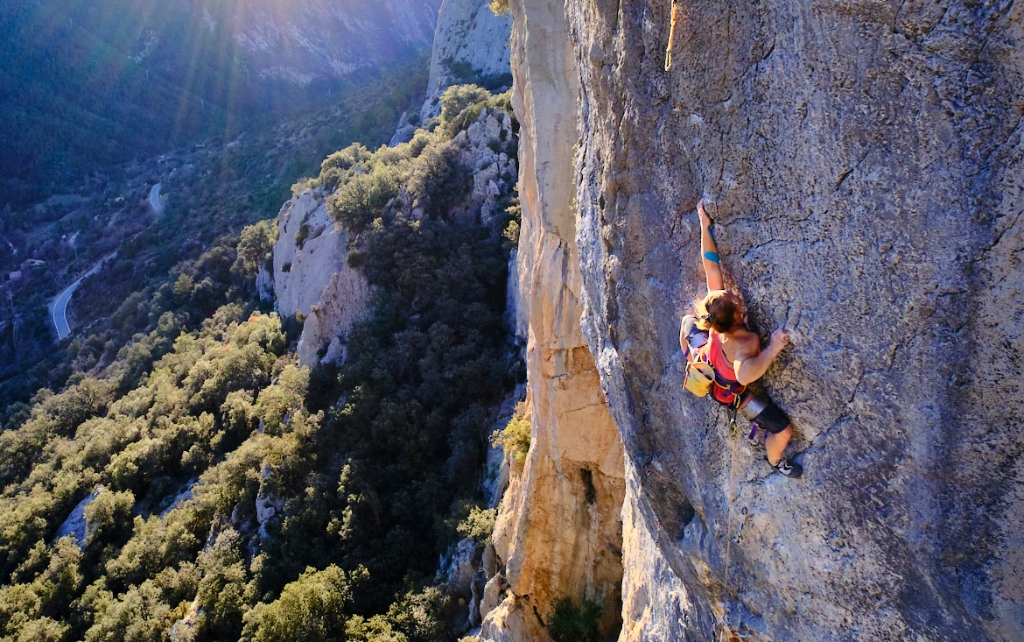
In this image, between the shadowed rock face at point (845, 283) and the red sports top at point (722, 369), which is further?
the red sports top at point (722, 369)

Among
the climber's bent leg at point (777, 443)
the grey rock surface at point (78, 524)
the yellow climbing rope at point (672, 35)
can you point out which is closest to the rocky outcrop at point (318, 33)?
the grey rock surface at point (78, 524)

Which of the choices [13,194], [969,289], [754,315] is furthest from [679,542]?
[13,194]

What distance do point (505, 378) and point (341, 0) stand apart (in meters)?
120

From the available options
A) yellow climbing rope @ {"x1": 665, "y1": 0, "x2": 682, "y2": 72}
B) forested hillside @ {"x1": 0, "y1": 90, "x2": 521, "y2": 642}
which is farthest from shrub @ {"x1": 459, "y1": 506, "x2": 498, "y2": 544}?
yellow climbing rope @ {"x1": 665, "y1": 0, "x2": 682, "y2": 72}

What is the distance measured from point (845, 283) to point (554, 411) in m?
8.01

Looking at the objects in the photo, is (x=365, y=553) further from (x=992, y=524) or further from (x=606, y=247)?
(x=992, y=524)

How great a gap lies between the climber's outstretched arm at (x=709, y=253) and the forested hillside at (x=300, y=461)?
15.5 metres

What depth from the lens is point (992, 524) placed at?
327 cm

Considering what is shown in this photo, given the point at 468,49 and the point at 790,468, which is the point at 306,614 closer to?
the point at 790,468

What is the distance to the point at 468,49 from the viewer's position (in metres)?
56.7

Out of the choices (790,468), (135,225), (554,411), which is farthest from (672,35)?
(135,225)

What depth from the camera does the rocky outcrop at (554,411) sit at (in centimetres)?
977

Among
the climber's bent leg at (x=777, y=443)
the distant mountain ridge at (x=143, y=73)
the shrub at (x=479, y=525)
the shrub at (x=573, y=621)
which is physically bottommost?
the shrub at (x=573, y=621)

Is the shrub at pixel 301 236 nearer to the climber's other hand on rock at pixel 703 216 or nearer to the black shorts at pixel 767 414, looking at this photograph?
the climber's other hand on rock at pixel 703 216
